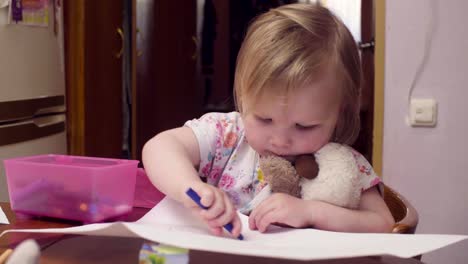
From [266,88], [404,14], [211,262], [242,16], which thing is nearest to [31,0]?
[404,14]

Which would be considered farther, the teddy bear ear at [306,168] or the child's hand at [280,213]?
the teddy bear ear at [306,168]

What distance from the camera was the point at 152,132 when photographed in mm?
4016

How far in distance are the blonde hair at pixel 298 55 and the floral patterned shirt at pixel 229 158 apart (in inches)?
2.9

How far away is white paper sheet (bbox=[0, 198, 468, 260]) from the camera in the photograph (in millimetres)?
475

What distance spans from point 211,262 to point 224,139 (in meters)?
0.39

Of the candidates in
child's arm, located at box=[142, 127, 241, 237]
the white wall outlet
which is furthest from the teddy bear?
the white wall outlet

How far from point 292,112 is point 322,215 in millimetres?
135

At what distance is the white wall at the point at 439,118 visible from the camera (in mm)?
2156

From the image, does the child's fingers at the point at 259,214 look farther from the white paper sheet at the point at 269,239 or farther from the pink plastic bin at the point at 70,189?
the pink plastic bin at the point at 70,189

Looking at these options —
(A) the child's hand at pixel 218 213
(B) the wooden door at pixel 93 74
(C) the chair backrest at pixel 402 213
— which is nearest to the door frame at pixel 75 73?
(B) the wooden door at pixel 93 74

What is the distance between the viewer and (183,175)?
2.33 feet

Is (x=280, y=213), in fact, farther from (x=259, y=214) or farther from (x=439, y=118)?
(x=439, y=118)

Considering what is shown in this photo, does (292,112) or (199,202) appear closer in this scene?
(199,202)

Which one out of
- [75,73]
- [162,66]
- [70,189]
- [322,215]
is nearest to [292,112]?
[322,215]
